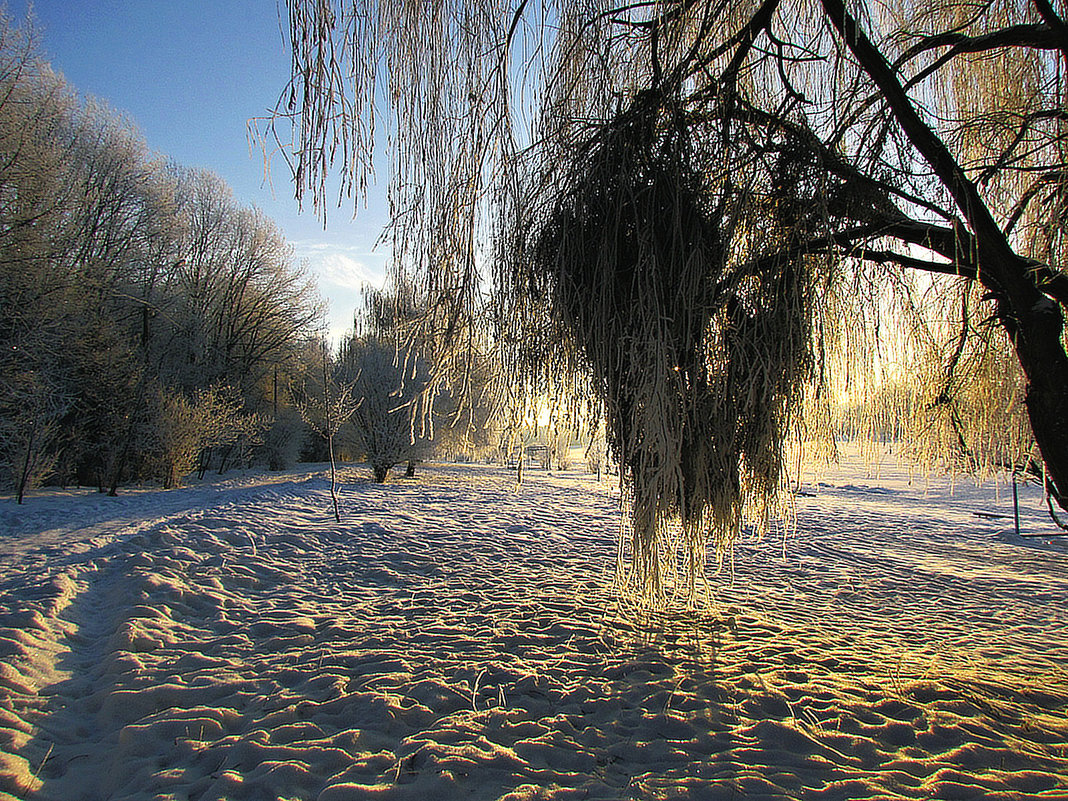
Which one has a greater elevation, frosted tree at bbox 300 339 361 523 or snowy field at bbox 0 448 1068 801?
frosted tree at bbox 300 339 361 523

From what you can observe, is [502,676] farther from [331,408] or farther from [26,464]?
[26,464]

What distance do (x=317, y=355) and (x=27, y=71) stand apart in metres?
18.7

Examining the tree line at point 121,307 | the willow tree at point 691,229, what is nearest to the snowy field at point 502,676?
the willow tree at point 691,229

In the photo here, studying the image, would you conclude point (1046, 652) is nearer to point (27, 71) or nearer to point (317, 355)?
point (27, 71)

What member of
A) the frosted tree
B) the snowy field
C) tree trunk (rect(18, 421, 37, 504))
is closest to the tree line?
tree trunk (rect(18, 421, 37, 504))

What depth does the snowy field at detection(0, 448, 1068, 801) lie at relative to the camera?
2.38 metres

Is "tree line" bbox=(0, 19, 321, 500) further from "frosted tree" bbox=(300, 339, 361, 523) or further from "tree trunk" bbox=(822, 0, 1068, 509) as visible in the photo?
"tree trunk" bbox=(822, 0, 1068, 509)

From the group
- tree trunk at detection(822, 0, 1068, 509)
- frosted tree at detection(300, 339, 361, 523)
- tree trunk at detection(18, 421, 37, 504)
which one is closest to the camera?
tree trunk at detection(822, 0, 1068, 509)

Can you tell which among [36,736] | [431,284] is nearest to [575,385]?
[431,284]

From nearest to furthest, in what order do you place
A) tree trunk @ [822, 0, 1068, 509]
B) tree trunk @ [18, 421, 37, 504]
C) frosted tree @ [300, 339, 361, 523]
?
1. tree trunk @ [822, 0, 1068, 509]
2. frosted tree @ [300, 339, 361, 523]
3. tree trunk @ [18, 421, 37, 504]

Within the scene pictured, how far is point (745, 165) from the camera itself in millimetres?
2537

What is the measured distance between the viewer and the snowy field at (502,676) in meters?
2.38

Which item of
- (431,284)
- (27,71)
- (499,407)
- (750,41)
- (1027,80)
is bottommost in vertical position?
(499,407)

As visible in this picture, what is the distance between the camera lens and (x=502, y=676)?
11.1 ft
